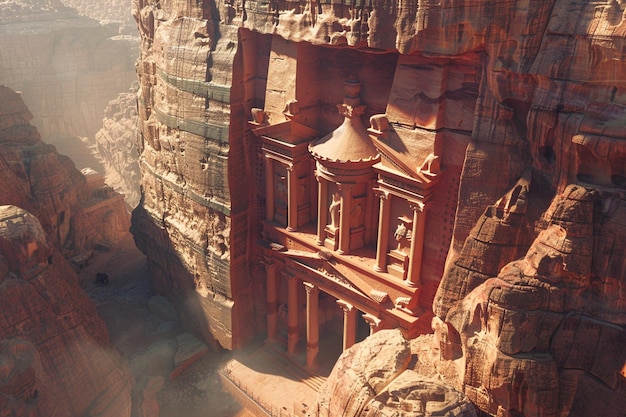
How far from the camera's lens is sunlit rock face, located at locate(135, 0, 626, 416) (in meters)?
9.48

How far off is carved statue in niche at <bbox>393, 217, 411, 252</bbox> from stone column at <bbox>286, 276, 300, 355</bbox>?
162 inches

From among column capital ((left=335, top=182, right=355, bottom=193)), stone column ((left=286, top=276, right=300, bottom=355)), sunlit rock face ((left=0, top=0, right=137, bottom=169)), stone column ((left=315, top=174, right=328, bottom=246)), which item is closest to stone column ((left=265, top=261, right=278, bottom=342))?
stone column ((left=286, top=276, right=300, bottom=355))

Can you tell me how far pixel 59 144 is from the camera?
145 ft

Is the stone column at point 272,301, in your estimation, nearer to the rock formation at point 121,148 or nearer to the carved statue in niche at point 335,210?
the carved statue in niche at point 335,210

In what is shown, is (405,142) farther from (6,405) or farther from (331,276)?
(6,405)

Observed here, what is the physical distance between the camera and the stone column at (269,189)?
1681 centimetres

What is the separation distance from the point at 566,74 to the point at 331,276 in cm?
846

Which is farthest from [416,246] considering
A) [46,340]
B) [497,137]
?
[46,340]

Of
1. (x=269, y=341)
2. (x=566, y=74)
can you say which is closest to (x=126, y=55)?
(x=269, y=341)

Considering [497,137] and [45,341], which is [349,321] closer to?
[497,137]

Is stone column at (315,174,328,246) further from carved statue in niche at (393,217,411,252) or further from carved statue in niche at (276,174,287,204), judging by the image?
carved statue in niche at (393,217,411,252)

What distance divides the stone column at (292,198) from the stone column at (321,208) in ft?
2.35

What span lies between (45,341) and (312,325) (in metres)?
7.23

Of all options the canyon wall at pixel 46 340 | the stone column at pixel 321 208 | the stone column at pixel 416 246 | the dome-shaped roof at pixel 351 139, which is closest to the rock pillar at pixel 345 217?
the stone column at pixel 321 208
